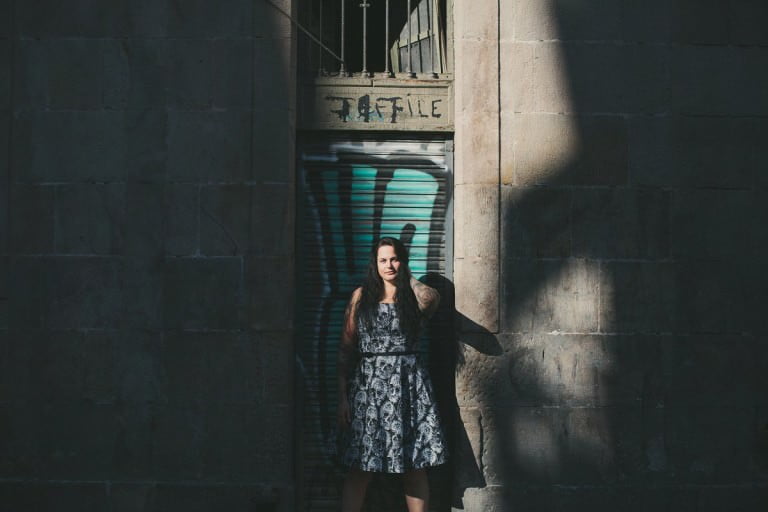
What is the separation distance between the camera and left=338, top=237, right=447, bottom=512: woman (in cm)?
542

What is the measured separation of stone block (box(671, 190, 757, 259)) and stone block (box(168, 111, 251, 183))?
338cm

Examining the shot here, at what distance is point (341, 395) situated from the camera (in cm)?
564

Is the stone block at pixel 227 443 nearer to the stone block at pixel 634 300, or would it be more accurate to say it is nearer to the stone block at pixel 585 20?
the stone block at pixel 634 300

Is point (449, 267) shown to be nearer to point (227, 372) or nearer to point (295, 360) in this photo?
point (295, 360)

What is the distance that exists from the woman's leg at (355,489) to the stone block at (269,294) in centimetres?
123

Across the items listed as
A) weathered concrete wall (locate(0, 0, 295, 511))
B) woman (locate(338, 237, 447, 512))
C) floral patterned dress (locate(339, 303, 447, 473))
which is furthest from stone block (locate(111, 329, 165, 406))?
floral patterned dress (locate(339, 303, 447, 473))

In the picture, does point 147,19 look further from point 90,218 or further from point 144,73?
point 90,218

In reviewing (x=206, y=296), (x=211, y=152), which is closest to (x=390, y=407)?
(x=206, y=296)

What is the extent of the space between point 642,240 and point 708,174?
74cm

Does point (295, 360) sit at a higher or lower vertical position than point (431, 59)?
lower

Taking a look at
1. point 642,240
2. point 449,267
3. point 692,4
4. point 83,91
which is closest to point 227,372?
point 449,267

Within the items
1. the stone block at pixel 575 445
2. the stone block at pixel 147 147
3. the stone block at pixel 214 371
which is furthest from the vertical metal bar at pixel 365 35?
the stone block at pixel 575 445

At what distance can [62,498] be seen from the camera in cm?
584

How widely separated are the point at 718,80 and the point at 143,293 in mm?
4778
